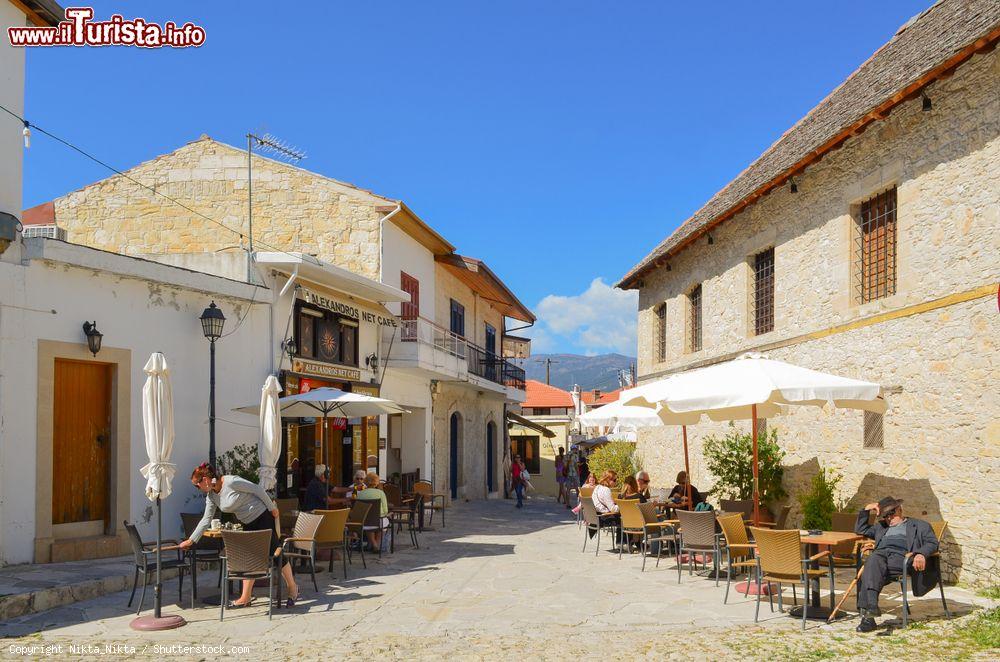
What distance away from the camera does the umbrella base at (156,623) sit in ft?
24.3

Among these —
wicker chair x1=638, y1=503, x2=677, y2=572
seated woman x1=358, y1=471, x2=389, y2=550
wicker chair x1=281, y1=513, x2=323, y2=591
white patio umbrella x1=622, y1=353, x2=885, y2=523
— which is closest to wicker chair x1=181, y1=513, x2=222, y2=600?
wicker chair x1=281, y1=513, x2=323, y2=591

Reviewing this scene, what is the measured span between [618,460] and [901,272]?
40.0 ft

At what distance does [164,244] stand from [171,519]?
8893mm

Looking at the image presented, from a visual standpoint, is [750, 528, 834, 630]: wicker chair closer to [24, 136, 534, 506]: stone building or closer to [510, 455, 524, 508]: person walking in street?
[24, 136, 534, 506]: stone building

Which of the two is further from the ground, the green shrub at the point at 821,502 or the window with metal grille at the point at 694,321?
the window with metal grille at the point at 694,321

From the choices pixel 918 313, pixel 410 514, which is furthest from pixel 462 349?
pixel 918 313

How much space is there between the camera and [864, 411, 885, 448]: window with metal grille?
10.8 metres

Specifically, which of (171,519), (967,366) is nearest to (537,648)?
(967,366)

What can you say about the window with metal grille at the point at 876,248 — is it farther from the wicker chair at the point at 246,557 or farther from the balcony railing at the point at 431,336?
the balcony railing at the point at 431,336

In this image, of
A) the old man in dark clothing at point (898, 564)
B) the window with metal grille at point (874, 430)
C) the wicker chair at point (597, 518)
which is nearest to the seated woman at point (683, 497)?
the wicker chair at point (597, 518)

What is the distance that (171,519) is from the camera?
12172mm

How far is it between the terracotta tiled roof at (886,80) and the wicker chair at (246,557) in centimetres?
812

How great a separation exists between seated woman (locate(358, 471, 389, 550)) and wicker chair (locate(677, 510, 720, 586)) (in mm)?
4203

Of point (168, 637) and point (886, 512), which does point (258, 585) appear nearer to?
point (168, 637)
